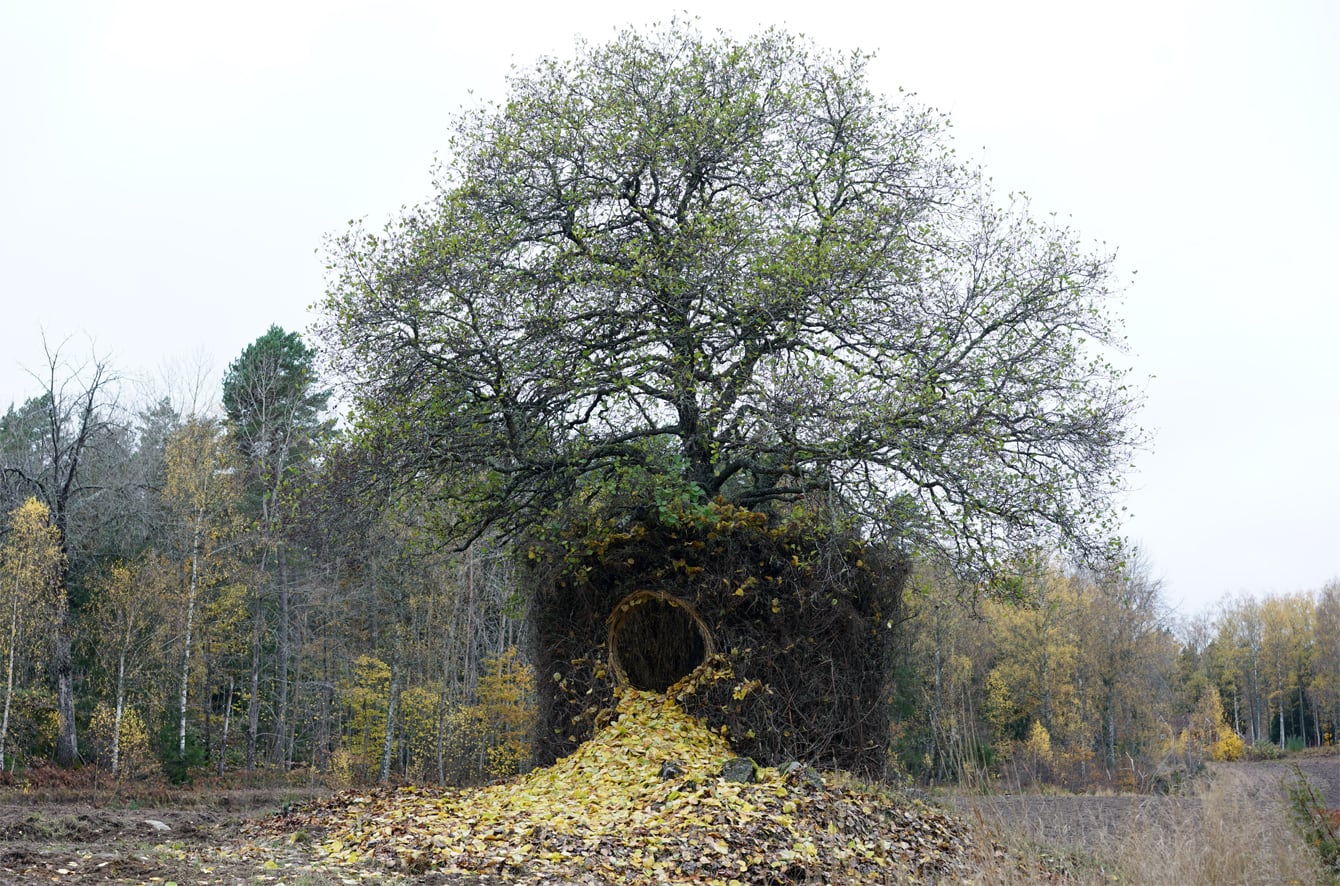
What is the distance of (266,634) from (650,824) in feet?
75.9

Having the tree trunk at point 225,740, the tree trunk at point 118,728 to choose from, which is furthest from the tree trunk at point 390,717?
the tree trunk at point 118,728

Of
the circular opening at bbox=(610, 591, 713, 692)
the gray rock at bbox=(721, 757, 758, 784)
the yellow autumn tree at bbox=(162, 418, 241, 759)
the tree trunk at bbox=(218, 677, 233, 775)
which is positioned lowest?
the tree trunk at bbox=(218, 677, 233, 775)

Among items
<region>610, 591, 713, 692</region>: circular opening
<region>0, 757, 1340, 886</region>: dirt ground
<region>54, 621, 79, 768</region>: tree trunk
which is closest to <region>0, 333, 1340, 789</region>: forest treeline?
<region>54, 621, 79, 768</region>: tree trunk

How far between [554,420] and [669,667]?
3731mm

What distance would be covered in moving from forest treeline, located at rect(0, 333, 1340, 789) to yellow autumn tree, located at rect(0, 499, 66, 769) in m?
0.06

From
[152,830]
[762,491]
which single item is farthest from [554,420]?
[152,830]

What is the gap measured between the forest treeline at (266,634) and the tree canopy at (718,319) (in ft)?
9.19

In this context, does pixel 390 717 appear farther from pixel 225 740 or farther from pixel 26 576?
pixel 26 576

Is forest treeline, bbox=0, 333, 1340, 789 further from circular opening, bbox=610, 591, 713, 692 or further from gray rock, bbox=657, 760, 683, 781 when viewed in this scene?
gray rock, bbox=657, 760, 683, 781

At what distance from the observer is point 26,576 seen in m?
21.0

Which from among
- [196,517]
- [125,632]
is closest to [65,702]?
[125,632]

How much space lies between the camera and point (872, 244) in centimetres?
1197

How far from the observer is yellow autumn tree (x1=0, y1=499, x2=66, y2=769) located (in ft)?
Result: 69.4

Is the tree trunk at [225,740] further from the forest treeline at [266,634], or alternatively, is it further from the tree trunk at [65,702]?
the tree trunk at [65,702]
